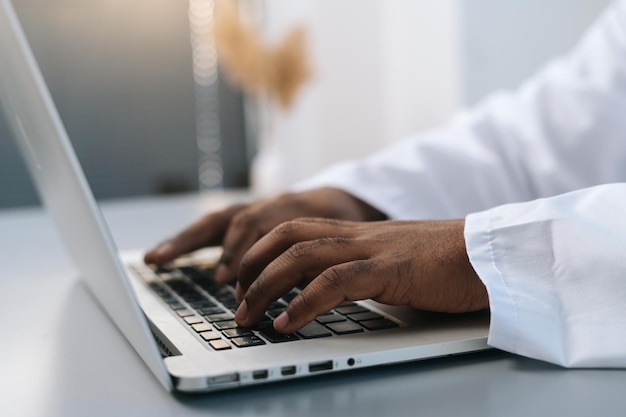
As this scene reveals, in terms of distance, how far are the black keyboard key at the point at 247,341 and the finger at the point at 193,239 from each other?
15.1 inches

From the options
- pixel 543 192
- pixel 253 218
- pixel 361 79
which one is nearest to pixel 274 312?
pixel 253 218

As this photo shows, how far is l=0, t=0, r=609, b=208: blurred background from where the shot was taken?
2.74 metres

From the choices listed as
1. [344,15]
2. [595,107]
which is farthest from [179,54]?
[595,107]

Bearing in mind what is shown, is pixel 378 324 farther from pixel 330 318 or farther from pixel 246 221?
pixel 246 221

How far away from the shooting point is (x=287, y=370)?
47cm

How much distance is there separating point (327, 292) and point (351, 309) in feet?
0.30

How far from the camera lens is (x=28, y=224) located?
144 cm

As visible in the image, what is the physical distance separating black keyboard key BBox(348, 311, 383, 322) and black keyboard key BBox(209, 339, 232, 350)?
0.10 meters

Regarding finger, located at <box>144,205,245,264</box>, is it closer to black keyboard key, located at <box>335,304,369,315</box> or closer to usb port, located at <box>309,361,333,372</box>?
black keyboard key, located at <box>335,304,369,315</box>

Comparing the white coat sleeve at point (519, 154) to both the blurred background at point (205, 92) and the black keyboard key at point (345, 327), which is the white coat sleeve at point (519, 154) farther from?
the blurred background at point (205, 92)

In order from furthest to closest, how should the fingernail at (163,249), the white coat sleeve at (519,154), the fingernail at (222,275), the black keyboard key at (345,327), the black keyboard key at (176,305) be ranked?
1. the white coat sleeve at (519,154)
2. the fingernail at (163,249)
3. the fingernail at (222,275)
4. the black keyboard key at (176,305)
5. the black keyboard key at (345,327)

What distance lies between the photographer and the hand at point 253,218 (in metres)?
0.83

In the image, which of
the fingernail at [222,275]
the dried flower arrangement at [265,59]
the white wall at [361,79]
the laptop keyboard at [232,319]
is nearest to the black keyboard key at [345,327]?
the laptop keyboard at [232,319]

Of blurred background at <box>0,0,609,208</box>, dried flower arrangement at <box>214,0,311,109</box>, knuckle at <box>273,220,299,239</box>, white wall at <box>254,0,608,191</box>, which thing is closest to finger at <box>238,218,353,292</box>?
knuckle at <box>273,220,299,239</box>
